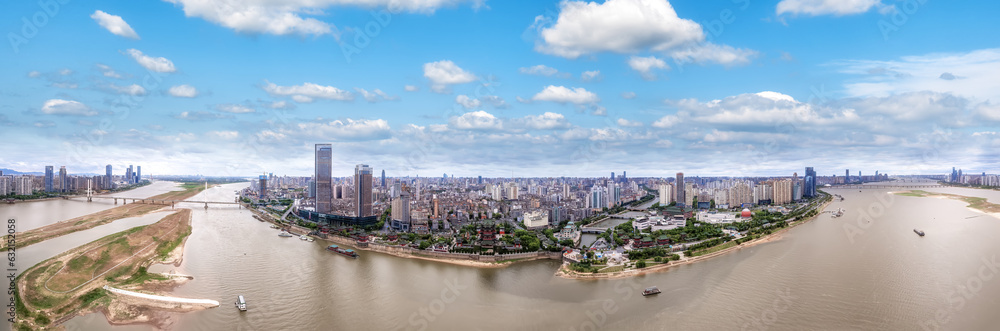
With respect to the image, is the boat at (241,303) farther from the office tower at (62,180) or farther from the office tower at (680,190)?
the office tower at (62,180)

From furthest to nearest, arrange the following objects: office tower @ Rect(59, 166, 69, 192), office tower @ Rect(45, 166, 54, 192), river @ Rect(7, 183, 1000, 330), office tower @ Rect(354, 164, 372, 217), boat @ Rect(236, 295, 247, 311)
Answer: office tower @ Rect(59, 166, 69, 192), office tower @ Rect(45, 166, 54, 192), office tower @ Rect(354, 164, 372, 217), boat @ Rect(236, 295, 247, 311), river @ Rect(7, 183, 1000, 330)

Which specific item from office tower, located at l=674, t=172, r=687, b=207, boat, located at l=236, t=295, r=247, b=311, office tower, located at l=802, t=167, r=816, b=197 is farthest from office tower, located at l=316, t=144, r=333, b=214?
office tower, located at l=802, t=167, r=816, b=197

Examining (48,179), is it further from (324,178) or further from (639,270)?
(639,270)

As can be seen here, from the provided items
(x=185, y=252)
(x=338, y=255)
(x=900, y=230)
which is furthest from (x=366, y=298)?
(x=900, y=230)

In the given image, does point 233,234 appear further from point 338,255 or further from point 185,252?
point 338,255

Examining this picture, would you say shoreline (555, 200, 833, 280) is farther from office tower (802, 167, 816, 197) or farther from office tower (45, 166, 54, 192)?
office tower (45, 166, 54, 192)

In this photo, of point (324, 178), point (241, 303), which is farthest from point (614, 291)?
point (324, 178)

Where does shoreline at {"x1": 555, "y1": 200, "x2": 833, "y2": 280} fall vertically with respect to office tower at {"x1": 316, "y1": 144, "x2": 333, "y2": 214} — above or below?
below
